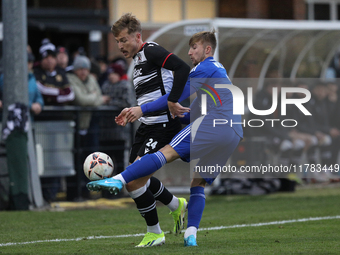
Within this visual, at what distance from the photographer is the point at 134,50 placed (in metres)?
5.89

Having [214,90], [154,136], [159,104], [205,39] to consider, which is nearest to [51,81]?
[154,136]

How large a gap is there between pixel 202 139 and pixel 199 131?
0.08 m

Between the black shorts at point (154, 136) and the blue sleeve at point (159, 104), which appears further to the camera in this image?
the black shorts at point (154, 136)

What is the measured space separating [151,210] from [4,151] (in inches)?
176

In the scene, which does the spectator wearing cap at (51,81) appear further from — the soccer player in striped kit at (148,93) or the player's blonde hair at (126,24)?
the player's blonde hair at (126,24)

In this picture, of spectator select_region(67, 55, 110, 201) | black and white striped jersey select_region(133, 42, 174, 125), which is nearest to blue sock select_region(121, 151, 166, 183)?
black and white striped jersey select_region(133, 42, 174, 125)

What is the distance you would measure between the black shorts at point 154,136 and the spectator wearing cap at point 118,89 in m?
5.23

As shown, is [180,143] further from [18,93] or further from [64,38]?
[64,38]

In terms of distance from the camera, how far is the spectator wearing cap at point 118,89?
11336 mm

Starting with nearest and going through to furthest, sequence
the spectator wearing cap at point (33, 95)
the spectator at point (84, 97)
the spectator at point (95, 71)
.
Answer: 1. the spectator wearing cap at point (33, 95)
2. the spectator at point (84, 97)
3. the spectator at point (95, 71)

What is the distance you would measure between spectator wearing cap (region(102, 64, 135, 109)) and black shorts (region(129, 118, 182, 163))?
523 centimetres

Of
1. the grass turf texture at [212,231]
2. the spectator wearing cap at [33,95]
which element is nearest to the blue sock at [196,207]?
the grass turf texture at [212,231]

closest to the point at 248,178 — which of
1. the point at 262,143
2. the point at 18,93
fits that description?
the point at 262,143

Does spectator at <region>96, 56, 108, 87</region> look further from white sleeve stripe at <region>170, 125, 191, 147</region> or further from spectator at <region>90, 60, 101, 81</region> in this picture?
white sleeve stripe at <region>170, 125, 191, 147</region>
